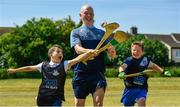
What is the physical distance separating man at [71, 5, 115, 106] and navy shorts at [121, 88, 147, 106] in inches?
90.0

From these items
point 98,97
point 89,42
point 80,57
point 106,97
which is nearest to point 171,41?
point 106,97

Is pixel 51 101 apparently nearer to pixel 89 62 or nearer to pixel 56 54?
pixel 56 54

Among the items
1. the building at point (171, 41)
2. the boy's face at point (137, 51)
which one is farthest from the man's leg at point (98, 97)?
the building at point (171, 41)

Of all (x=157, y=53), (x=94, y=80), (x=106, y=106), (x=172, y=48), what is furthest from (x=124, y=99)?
(x=172, y=48)

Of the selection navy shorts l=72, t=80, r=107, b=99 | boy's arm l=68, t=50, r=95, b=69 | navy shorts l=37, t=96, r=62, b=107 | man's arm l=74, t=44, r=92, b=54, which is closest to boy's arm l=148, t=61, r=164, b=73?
navy shorts l=72, t=80, r=107, b=99

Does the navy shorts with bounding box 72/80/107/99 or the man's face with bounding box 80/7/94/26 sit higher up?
the man's face with bounding box 80/7/94/26

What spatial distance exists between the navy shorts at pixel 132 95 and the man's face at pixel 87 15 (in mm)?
2720

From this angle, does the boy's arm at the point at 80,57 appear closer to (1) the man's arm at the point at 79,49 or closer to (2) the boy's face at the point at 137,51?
(1) the man's arm at the point at 79,49

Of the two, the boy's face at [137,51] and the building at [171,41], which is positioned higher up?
the boy's face at [137,51]

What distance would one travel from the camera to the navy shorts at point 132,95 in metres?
11.7

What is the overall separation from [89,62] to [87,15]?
814mm

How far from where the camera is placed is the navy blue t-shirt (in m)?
9.52

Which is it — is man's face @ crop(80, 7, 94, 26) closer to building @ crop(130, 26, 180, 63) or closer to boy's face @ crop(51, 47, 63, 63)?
boy's face @ crop(51, 47, 63, 63)

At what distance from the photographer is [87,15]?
944cm
